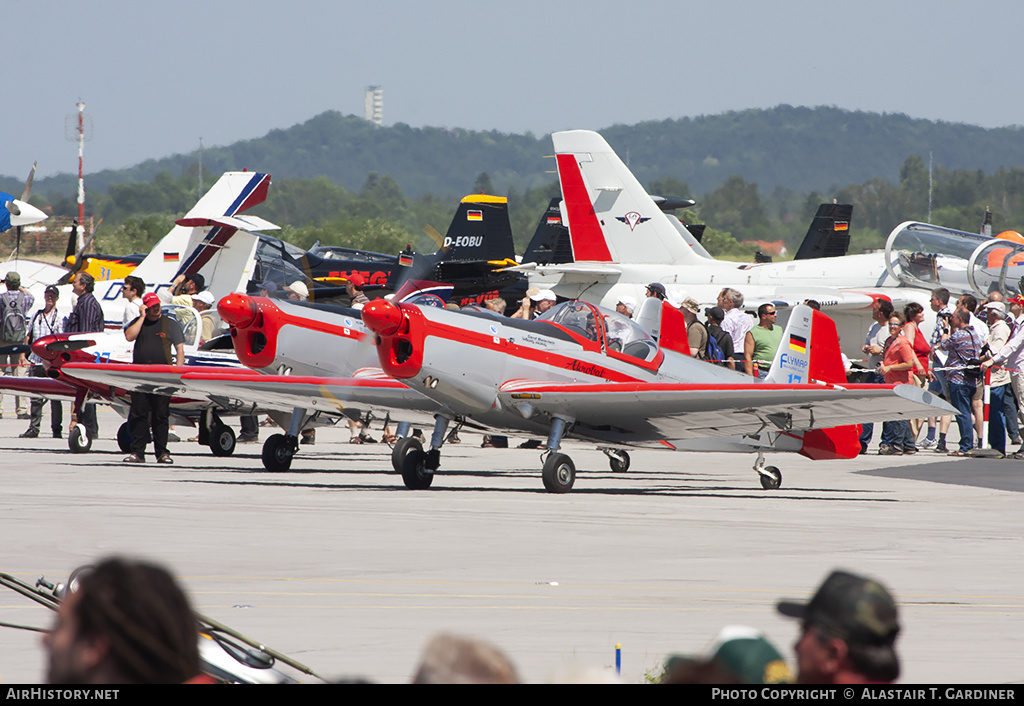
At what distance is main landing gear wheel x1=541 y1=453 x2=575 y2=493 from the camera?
11.7 m

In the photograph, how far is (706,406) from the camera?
11531 mm

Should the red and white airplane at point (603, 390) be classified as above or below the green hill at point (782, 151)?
below

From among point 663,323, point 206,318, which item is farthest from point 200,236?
point 663,323

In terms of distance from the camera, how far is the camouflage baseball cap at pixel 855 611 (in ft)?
6.75

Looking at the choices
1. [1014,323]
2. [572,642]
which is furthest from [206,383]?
[1014,323]

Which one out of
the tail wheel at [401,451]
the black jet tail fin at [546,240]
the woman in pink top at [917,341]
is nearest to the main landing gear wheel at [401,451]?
the tail wheel at [401,451]

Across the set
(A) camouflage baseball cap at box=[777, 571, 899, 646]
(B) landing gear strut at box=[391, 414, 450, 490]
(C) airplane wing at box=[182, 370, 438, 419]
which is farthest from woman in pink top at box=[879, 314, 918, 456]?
(A) camouflage baseball cap at box=[777, 571, 899, 646]

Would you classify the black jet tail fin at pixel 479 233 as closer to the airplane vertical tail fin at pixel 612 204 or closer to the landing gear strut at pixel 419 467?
the airplane vertical tail fin at pixel 612 204

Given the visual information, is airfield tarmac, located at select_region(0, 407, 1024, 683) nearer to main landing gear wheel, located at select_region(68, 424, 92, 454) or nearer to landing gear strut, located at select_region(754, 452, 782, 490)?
landing gear strut, located at select_region(754, 452, 782, 490)

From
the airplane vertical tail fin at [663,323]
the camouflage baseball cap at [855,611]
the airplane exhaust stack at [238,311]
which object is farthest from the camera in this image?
the airplane vertical tail fin at [663,323]

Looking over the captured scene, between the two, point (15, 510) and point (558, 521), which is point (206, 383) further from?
point (558, 521)

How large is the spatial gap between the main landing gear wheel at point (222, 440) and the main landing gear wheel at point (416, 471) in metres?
5.10

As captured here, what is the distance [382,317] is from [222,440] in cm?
580

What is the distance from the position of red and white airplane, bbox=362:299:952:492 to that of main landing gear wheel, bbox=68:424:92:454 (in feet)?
17.8
